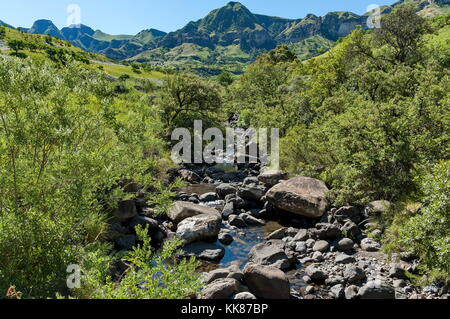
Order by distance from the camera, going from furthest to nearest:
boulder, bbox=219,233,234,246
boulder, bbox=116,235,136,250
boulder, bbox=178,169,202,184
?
1. boulder, bbox=178,169,202,184
2. boulder, bbox=219,233,234,246
3. boulder, bbox=116,235,136,250

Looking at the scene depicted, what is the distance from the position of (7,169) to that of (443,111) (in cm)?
2140

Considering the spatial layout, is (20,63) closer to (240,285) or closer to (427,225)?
(240,285)

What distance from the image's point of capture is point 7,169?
29.5 feet

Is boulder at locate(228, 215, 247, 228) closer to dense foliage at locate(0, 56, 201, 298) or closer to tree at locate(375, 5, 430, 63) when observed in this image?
dense foliage at locate(0, 56, 201, 298)

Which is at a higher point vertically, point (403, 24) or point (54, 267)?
point (403, 24)

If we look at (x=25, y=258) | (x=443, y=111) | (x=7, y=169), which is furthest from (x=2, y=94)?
(x=443, y=111)

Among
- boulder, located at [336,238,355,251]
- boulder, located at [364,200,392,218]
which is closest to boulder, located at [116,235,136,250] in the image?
boulder, located at [336,238,355,251]

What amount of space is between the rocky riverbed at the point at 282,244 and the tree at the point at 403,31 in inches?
860

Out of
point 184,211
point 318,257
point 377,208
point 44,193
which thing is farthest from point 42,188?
point 377,208

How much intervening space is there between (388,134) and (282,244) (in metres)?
8.71

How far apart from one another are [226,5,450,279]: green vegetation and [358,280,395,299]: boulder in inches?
63.3

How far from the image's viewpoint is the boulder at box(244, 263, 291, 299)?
12.4 meters

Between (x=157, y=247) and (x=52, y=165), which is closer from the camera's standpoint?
(x=52, y=165)

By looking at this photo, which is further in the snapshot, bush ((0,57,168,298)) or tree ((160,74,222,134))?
tree ((160,74,222,134))
